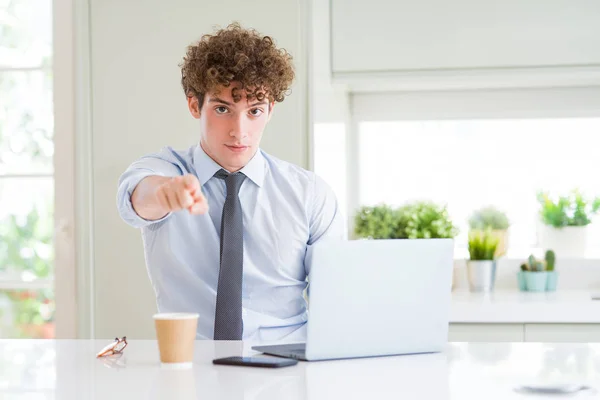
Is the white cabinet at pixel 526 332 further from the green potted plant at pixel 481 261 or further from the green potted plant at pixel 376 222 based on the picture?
the green potted plant at pixel 376 222

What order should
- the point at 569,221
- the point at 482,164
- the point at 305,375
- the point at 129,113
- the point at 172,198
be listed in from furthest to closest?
the point at 482,164
the point at 569,221
the point at 129,113
the point at 172,198
the point at 305,375

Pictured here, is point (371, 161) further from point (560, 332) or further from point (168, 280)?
point (168, 280)

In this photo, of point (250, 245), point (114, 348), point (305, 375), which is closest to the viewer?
point (305, 375)

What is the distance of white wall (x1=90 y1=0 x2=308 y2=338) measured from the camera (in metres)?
3.02

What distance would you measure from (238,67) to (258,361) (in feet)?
3.10

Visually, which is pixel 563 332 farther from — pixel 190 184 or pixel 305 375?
pixel 190 184

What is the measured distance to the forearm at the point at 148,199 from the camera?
182cm

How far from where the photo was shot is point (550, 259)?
11.0 ft

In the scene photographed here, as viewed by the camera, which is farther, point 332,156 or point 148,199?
point 332,156

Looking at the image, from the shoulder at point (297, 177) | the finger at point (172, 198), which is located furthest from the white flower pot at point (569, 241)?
the finger at point (172, 198)

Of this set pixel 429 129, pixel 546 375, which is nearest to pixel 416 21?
pixel 429 129

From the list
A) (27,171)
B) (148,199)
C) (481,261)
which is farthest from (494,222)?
(148,199)

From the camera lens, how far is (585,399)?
47.4 inches

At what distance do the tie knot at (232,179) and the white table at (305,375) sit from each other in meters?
0.54
